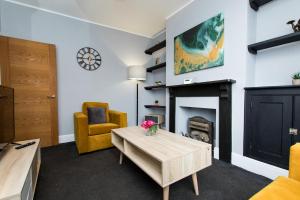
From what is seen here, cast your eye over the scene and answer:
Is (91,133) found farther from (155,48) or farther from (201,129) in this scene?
(155,48)

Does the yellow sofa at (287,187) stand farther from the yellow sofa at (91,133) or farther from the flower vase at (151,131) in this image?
the yellow sofa at (91,133)

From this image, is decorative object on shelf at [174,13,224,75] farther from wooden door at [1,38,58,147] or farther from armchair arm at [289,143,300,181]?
wooden door at [1,38,58,147]

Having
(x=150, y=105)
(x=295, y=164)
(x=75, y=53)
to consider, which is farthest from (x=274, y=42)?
(x=75, y=53)

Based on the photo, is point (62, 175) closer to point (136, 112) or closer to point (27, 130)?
point (27, 130)

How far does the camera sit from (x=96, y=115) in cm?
273

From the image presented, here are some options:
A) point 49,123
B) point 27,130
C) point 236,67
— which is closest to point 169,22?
point 236,67

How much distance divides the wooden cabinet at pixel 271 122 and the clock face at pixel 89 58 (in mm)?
2917

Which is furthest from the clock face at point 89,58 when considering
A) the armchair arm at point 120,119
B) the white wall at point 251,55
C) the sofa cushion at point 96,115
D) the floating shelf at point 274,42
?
the floating shelf at point 274,42

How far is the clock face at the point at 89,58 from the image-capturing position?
3.10m

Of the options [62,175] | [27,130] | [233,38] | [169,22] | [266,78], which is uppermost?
[169,22]

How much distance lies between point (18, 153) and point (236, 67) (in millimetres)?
2612

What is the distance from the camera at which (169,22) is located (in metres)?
3.06

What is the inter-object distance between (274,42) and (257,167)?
1484 mm

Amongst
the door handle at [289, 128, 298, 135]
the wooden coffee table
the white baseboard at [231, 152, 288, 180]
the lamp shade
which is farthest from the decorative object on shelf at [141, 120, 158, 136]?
the lamp shade
